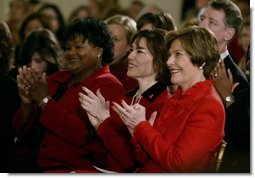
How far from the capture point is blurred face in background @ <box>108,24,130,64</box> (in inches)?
142

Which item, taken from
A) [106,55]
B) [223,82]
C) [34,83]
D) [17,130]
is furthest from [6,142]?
[223,82]

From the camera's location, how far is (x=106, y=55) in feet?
10.7

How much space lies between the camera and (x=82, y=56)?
3.21 m

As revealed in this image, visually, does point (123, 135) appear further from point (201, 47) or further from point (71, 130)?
point (201, 47)

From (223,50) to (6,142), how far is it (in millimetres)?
964

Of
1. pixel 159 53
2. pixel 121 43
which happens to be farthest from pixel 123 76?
pixel 159 53

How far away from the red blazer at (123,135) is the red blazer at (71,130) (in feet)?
0.45

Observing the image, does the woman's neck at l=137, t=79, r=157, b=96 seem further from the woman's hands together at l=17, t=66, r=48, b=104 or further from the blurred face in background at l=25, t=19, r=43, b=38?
the blurred face in background at l=25, t=19, r=43, b=38

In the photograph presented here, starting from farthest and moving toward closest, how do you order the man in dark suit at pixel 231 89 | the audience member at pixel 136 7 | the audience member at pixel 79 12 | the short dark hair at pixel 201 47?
the audience member at pixel 79 12 → the audience member at pixel 136 7 → the man in dark suit at pixel 231 89 → the short dark hair at pixel 201 47

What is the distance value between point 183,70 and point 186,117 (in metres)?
0.18

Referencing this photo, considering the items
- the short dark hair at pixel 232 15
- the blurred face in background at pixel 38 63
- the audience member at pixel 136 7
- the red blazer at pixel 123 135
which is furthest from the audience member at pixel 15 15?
the red blazer at pixel 123 135

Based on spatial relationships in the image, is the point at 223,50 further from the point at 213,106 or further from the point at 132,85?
the point at 213,106

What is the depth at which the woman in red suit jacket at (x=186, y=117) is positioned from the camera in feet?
8.73

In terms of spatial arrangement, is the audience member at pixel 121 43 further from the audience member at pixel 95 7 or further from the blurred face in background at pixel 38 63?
the audience member at pixel 95 7
